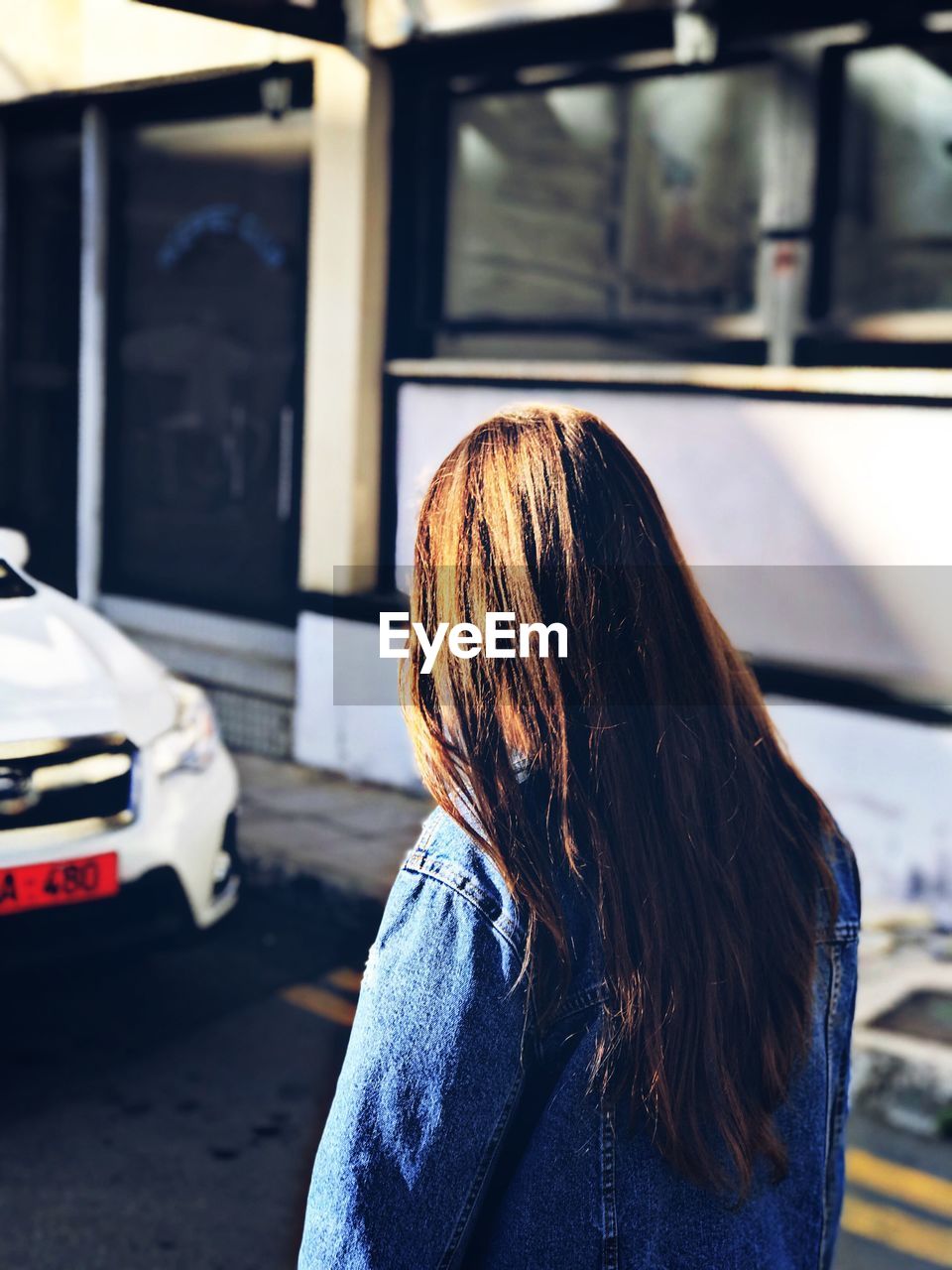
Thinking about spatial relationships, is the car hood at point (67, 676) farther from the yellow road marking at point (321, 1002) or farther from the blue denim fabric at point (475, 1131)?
the blue denim fabric at point (475, 1131)

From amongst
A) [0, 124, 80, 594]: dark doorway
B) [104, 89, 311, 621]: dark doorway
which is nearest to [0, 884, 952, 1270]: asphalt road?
[0, 124, 80, 594]: dark doorway

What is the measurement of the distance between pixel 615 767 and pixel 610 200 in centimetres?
581

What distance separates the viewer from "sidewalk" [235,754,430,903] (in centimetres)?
578

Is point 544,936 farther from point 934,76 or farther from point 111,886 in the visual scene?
point 934,76

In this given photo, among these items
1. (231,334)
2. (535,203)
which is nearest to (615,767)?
(535,203)

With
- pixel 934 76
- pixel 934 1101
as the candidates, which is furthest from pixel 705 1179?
pixel 934 76

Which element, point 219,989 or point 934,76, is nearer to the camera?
point 219,989

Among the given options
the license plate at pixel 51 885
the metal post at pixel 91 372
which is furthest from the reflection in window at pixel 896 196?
the license plate at pixel 51 885

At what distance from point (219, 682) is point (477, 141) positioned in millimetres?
2801

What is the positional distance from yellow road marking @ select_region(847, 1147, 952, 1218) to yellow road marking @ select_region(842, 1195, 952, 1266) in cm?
7

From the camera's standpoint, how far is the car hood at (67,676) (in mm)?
3047

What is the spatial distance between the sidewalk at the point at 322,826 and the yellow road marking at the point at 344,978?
0.44 metres

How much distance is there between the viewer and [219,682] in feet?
20.6
